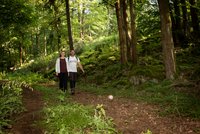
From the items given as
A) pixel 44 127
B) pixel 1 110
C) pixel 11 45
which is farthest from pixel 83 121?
pixel 11 45

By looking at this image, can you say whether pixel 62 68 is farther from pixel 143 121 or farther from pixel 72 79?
pixel 143 121

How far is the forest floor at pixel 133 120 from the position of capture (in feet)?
28.9

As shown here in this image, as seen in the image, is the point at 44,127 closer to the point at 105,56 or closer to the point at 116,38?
the point at 105,56

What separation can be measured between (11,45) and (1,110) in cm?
2648

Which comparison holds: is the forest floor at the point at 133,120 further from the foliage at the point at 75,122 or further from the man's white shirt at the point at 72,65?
the man's white shirt at the point at 72,65

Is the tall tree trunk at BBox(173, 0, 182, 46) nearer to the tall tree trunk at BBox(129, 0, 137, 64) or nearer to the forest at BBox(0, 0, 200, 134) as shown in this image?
the forest at BBox(0, 0, 200, 134)

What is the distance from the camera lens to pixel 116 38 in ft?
96.5

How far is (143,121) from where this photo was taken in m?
9.75

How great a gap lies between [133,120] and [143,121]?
0.28 metres

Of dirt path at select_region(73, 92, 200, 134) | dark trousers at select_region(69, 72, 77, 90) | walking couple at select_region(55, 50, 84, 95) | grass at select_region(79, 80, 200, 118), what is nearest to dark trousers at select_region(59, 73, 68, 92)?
walking couple at select_region(55, 50, 84, 95)

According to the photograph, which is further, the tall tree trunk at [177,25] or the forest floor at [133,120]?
the tall tree trunk at [177,25]

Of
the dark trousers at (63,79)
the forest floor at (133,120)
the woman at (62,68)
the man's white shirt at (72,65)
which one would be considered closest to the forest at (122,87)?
the forest floor at (133,120)

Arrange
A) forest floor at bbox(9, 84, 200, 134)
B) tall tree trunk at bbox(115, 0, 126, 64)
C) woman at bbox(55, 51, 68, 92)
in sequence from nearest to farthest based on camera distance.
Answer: forest floor at bbox(9, 84, 200, 134) → woman at bbox(55, 51, 68, 92) → tall tree trunk at bbox(115, 0, 126, 64)

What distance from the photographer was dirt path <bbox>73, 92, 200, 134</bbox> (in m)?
8.93
